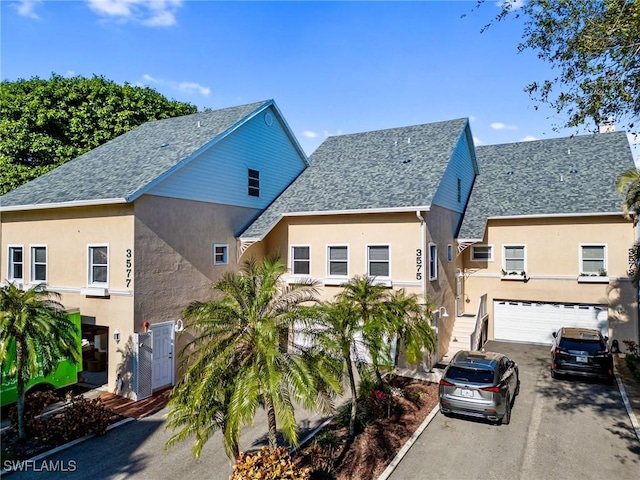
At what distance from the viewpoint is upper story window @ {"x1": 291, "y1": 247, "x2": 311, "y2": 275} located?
18109mm

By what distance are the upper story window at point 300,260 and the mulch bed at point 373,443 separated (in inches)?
272

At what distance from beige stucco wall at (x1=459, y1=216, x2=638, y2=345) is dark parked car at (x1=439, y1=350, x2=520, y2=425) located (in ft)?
31.3

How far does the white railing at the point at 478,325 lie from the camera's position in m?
17.9

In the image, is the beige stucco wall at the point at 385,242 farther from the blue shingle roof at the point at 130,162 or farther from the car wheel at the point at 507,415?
the blue shingle roof at the point at 130,162

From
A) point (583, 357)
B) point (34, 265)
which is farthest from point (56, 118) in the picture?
point (583, 357)

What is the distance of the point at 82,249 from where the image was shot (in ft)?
47.4

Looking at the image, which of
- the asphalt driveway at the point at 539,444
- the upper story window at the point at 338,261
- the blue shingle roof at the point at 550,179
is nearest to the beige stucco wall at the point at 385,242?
the upper story window at the point at 338,261

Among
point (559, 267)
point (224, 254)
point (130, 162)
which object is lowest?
point (559, 267)

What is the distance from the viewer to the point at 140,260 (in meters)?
13.5

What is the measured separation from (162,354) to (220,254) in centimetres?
475

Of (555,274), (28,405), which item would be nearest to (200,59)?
(28,405)

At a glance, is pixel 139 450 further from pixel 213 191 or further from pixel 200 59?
pixel 200 59

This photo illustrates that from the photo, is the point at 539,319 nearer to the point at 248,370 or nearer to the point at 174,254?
the point at 174,254

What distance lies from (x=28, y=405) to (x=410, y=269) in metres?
13.0
